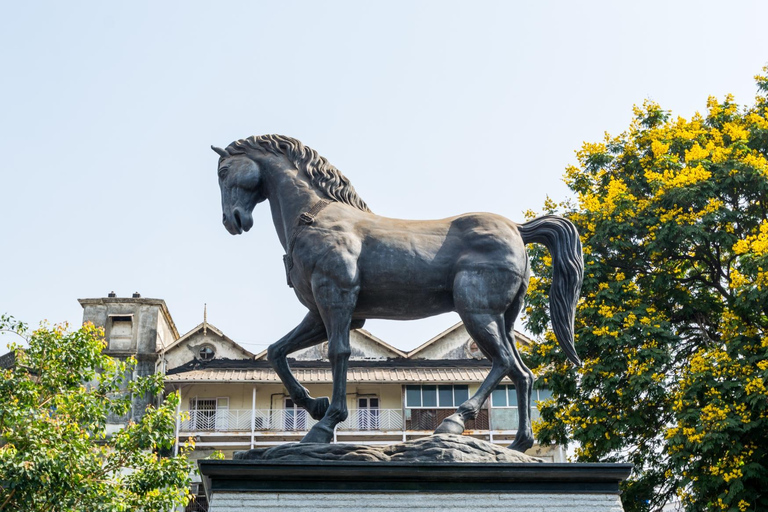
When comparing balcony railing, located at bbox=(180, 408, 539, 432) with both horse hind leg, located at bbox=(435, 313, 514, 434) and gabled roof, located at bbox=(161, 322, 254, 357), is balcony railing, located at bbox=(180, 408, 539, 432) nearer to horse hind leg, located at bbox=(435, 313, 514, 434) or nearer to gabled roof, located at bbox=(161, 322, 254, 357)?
gabled roof, located at bbox=(161, 322, 254, 357)

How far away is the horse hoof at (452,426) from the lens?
753 cm

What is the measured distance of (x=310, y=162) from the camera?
8469 millimetres

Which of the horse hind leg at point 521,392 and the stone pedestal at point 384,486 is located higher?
the horse hind leg at point 521,392

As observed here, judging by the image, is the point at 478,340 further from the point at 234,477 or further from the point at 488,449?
the point at 234,477


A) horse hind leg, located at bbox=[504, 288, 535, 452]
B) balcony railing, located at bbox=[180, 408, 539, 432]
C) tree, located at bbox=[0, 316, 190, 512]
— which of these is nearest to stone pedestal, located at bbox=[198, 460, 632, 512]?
horse hind leg, located at bbox=[504, 288, 535, 452]

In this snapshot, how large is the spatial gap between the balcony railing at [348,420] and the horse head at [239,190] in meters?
25.9

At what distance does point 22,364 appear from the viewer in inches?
714

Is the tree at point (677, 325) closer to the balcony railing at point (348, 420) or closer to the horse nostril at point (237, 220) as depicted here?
the horse nostril at point (237, 220)

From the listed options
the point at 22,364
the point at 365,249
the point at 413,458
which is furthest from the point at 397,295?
the point at 22,364

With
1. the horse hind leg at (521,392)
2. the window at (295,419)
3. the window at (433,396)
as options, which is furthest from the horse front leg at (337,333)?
the window at (295,419)

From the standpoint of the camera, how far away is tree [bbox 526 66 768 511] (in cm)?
1440

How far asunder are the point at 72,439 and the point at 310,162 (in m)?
10.2

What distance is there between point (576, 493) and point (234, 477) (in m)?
2.47

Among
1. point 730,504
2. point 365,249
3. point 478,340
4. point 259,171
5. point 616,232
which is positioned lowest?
point 730,504
